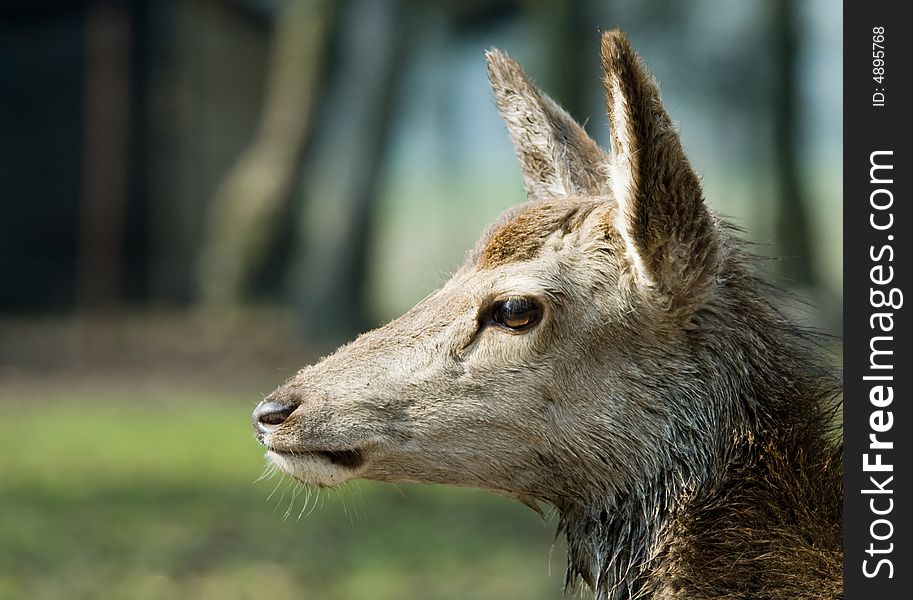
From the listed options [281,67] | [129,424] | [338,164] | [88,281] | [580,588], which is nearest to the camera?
[580,588]

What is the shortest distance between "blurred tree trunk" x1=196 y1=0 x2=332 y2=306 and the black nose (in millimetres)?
13052

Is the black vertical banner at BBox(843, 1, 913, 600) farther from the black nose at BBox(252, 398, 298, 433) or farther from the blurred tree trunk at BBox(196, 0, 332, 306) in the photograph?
the blurred tree trunk at BBox(196, 0, 332, 306)

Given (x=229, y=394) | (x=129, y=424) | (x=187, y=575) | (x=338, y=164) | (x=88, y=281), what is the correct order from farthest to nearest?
(x=338, y=164), (x=88, y=281), (x=229, y=394), (x=129, y=424), (x=187, y=575)

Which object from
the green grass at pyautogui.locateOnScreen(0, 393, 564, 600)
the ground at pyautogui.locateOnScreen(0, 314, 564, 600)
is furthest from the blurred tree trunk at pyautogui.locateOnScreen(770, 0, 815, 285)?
the green grass at pyautogui.locateOnScreen(0, 393, 564, 600)

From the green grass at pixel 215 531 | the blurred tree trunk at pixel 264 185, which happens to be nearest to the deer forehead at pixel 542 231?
the green grass at pixel 215 531

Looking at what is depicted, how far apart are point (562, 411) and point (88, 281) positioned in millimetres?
11840

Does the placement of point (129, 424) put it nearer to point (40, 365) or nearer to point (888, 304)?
point (40, 365)

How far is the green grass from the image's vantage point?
696cm

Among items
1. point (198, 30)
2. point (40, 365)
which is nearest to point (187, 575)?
point (40, 365)

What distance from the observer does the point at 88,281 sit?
14.5 metres

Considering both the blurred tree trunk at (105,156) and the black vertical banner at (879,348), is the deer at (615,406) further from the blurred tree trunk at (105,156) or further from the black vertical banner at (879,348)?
the blurred tree trunk at (105,156)

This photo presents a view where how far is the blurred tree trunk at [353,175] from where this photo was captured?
15336 mm

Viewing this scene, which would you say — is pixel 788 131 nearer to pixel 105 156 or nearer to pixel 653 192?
pixel 105 156

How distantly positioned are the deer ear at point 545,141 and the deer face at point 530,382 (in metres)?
0.51
